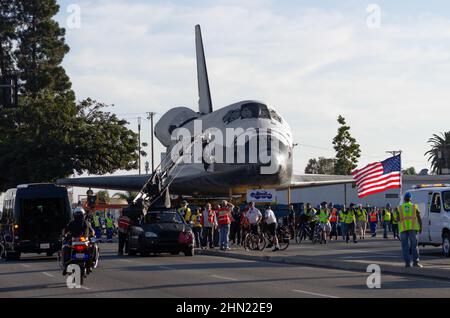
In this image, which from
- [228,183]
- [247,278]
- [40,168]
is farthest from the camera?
[40,168]

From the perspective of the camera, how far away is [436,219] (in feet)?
A: 89.6

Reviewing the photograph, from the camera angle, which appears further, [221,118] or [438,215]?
[221,118]

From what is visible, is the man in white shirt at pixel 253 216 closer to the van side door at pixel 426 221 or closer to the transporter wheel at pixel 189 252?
the transporter wheel at pixel 189 252

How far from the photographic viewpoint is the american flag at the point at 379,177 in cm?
3794

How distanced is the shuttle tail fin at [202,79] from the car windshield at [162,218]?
29830mm

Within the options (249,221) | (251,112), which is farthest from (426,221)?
(251,112)

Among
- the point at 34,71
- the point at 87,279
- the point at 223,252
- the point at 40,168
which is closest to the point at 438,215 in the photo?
the point at 223,252

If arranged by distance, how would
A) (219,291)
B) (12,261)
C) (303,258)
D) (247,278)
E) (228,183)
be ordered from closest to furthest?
(219,291) < (247,278) < (303,258) < (12,261) < (228,183)

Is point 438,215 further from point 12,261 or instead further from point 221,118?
point 221,118

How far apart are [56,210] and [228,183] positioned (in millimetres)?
13662

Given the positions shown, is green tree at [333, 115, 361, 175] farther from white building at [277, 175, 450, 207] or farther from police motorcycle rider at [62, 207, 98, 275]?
police motorcycle rider at [62, 207, 98, 275]

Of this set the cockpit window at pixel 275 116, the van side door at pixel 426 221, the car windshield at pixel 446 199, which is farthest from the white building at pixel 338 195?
the car windshield at pixel 446 199

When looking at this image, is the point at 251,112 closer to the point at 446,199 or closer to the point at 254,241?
the point at 254,241

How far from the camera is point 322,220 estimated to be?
124 feet
